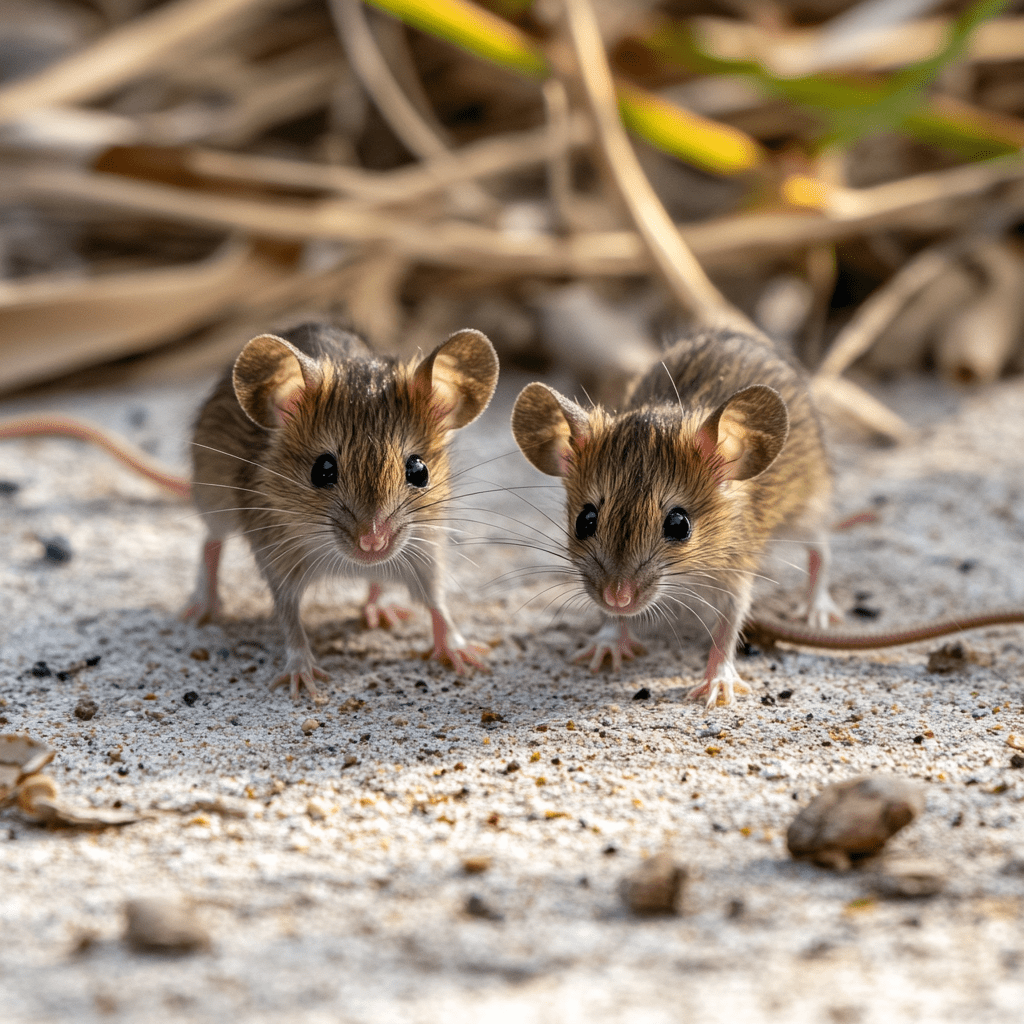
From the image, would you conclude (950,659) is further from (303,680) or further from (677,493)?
(303,680)

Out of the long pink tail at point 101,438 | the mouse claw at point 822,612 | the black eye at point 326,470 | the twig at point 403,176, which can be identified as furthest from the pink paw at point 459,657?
the twig at point 403,176

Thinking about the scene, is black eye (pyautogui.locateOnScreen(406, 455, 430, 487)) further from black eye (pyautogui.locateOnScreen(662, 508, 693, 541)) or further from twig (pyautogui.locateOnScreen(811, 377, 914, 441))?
twig (pyautogui.locateOnScreen(811, 377, 914, 441))

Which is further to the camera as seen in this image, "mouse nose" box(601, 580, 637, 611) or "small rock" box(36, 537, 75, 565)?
"small rock" box(36, 537, 75, 565)

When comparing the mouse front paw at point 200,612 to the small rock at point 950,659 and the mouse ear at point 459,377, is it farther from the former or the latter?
the small rock at point 950,659

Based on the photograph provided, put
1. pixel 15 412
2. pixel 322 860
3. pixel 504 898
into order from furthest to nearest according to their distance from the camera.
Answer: pixel 15 412
pixel 322 860
pixel 504 898

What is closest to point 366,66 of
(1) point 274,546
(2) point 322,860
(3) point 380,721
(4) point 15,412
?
(4) point 15,412

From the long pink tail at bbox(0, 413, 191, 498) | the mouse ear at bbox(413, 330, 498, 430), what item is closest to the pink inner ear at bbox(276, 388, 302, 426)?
the mouse ear at bbox(413, 330, 498, 430)

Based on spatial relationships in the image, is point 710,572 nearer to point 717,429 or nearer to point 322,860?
point 717,429

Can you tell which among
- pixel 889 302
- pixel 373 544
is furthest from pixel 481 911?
pixel 889 302
